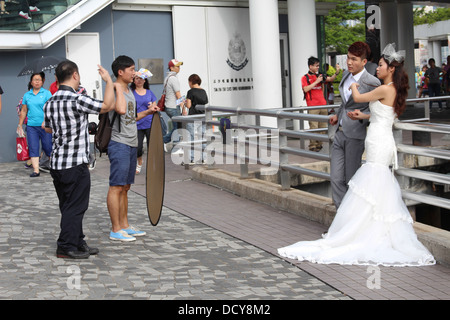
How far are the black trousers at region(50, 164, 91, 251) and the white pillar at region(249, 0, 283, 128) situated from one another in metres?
9.93

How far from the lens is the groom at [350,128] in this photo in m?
7.50

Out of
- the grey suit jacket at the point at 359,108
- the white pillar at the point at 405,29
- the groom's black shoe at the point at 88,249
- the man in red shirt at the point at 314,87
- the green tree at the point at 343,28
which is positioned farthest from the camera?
the green tree at the point at 343,28

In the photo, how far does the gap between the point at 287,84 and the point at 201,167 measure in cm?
830

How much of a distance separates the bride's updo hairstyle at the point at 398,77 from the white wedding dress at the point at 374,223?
0.12 m

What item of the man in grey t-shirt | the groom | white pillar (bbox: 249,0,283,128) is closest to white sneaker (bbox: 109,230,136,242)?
the groom

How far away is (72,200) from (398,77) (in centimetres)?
332

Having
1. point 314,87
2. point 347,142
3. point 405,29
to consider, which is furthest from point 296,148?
point 405,29

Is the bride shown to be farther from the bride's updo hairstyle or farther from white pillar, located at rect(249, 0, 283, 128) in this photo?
white pillar, located at rect(249, 0, 283, 128)

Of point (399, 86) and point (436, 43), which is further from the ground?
point (436, 43)

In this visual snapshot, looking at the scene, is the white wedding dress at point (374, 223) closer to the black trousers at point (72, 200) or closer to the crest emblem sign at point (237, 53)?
the black trousers at point (72, 200)

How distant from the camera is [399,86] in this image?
23.0 ft

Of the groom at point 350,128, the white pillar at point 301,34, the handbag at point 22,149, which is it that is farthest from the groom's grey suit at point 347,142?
the white pillar at point 301,34

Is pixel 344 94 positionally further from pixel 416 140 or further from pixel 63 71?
pixel 416 140
